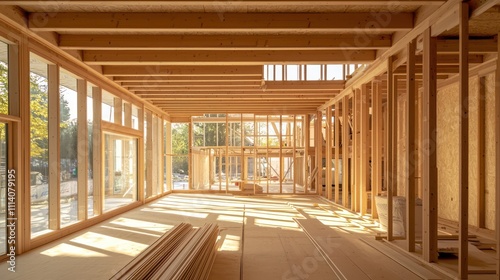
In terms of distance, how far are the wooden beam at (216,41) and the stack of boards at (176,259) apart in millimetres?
3119

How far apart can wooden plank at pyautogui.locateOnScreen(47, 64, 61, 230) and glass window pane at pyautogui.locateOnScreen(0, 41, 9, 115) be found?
108cm

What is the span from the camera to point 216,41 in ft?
20.8

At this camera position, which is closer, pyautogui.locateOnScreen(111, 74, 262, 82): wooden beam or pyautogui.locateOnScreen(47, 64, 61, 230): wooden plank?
pyautogui.locateOnScreen(47, 64, 61, 230): wooden plank

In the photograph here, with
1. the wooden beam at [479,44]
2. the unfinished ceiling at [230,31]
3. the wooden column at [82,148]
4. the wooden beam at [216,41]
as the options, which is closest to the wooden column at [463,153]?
the unfinished ceiling at [230,31]

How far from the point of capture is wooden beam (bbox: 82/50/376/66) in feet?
23.7

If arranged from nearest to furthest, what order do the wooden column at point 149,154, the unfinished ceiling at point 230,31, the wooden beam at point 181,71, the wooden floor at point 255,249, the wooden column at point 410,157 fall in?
1. the wooden floor at point 255,249
2. the unfinished ceiling at point 230,31
3. the wooden column at point 410,157
4. the wooden beam at point 181,71
5. the wooden column at point 149,154

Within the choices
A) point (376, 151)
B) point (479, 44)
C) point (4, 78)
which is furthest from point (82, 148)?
point (479, 44)

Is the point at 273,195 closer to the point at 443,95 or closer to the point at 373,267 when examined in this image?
the point at 443,95

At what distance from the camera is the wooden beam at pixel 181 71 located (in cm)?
826

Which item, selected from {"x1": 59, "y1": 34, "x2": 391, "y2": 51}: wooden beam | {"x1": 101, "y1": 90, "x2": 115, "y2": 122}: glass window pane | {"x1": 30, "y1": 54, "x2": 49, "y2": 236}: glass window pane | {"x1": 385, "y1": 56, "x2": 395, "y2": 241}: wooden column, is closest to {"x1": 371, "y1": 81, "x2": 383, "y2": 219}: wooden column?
{"x1": 385, "y1": 56, "x2": 395, "y2": 241}: wooden column

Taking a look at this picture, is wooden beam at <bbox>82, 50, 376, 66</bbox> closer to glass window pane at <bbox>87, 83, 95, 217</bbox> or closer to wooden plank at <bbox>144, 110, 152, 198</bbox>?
glass window pane at <bbox>87, 83, 95, 217</bbox>

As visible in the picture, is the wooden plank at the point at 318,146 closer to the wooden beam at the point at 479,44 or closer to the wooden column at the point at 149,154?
the wooden column at the point at 149,154

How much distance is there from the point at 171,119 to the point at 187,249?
39.0ft

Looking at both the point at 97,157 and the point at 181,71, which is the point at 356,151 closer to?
the point at 181,71
